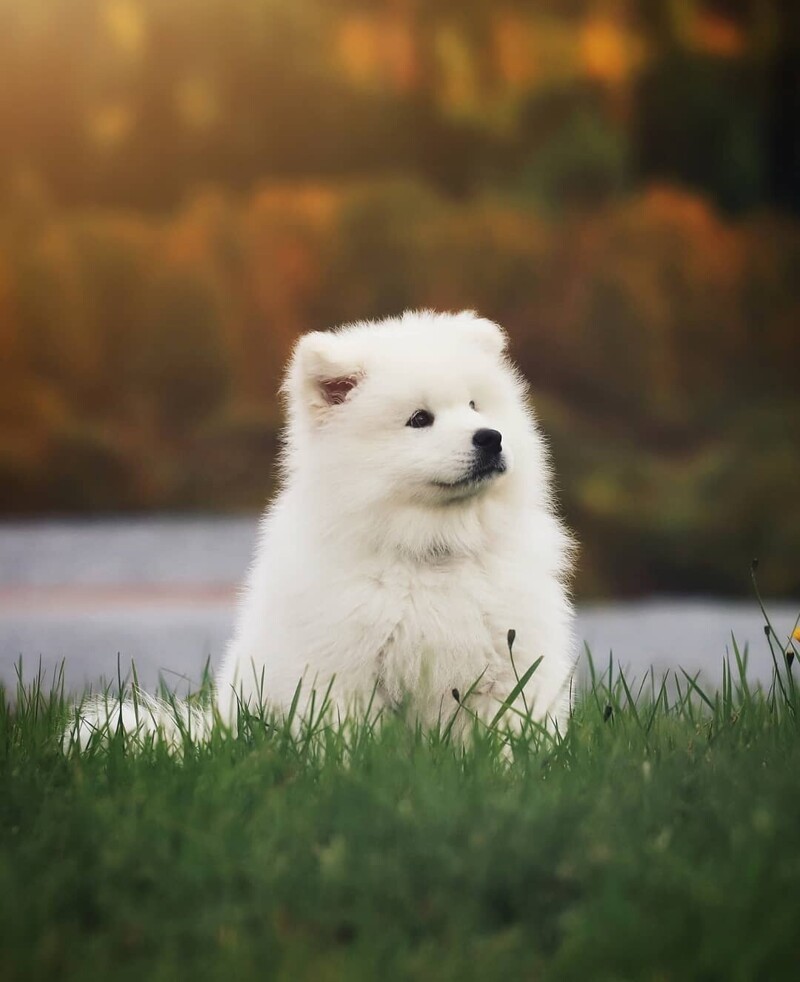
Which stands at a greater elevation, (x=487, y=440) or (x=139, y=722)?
(x=487, y=440)

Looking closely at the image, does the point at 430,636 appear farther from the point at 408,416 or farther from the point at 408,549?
the point at 408,416

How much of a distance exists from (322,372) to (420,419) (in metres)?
0.32

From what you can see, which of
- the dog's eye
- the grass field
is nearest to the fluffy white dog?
the dog's eye

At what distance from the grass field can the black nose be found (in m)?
0.79

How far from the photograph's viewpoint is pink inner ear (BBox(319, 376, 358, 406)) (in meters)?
3.77

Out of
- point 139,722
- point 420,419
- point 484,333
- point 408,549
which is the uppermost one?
point 484,333

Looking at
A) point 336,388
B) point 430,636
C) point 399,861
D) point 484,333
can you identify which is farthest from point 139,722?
point 484,333

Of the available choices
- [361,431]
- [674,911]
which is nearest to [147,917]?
[674,911]

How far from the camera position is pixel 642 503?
9.80 m

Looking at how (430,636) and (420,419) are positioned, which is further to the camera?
(420,419)

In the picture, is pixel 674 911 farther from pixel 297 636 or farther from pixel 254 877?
pixel 297 636

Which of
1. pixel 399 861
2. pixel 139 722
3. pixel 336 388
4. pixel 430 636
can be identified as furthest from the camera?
pixel 336 388

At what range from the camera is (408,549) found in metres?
3.67

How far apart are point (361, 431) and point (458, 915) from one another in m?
1.62
